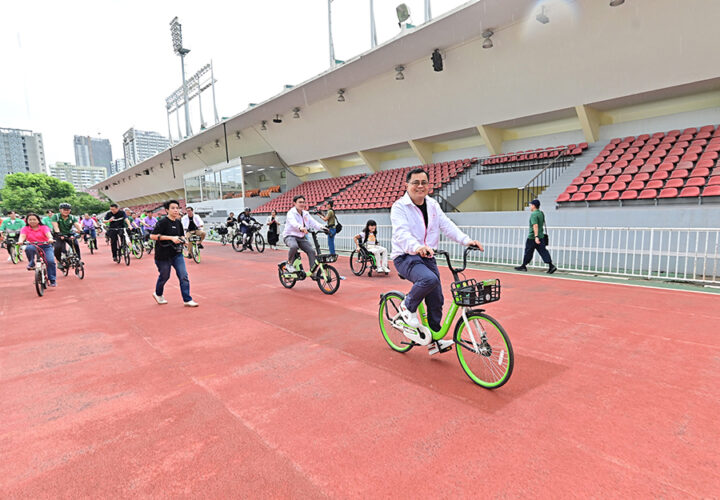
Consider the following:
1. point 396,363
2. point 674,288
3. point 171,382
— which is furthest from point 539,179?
point 171,382

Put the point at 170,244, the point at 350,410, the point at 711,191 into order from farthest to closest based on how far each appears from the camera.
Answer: the point at 711,191
the point at 170,244
the point at 350,410

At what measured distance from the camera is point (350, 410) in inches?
109

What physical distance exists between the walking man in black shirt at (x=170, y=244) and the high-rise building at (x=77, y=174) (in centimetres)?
20123

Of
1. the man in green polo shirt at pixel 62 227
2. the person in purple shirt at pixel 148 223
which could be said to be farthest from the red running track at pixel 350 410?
the person in purple shirt at pixel 148 223

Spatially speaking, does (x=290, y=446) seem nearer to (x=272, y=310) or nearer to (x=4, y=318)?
(x=272, y=310)

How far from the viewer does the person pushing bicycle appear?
326 cm

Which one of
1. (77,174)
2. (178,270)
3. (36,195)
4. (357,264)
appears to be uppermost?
(77,174)

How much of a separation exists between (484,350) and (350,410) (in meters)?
1.21

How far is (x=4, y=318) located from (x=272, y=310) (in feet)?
14.3

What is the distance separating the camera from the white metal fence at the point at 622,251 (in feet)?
22.6

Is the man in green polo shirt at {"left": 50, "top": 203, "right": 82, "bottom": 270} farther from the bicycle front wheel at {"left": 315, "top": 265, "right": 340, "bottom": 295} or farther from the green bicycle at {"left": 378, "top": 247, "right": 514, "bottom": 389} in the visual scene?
the green bicycle at {"left": 378, "top": 247, "right": 514, "bottom": 389}

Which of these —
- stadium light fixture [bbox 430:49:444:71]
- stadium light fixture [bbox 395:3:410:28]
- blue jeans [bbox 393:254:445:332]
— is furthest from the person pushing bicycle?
stadium light fixture [bbox 395:3:410:28]

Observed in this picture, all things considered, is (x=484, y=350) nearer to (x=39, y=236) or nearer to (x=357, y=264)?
(x=357, y=264)

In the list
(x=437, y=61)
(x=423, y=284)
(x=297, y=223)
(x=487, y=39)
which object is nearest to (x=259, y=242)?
(x=297, y=223)
